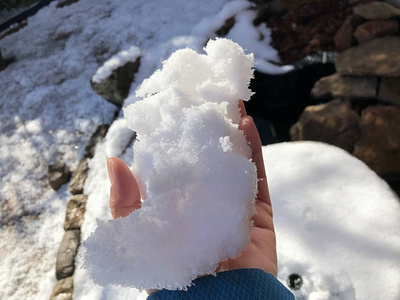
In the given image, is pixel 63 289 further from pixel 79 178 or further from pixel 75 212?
pixel 79 178

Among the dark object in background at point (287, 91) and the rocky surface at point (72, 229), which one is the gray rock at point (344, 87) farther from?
the rocky surface at point (72, 229)

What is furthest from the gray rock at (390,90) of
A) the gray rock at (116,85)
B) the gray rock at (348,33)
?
the gray rock at (116,85)

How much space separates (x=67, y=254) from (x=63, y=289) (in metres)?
0.33

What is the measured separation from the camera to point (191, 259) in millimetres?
888

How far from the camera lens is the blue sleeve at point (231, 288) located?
1.05 m

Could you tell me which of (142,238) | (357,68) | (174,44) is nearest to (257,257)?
(142,238)

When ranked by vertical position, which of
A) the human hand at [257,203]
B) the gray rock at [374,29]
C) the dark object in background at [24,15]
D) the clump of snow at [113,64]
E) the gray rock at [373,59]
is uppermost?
the human hand at [257,203]

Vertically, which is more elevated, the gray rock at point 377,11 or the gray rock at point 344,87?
the gray rock at point 377,11

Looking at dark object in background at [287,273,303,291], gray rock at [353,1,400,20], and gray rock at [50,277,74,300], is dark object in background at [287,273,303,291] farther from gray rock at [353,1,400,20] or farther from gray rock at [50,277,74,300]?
gray rock at [353,1,400,20]

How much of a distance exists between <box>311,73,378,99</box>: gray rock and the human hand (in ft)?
7.43

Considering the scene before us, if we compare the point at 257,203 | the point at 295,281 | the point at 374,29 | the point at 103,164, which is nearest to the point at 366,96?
the point at 374,29

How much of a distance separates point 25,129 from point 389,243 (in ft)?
14.0

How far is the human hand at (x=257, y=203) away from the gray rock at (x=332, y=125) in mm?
1955

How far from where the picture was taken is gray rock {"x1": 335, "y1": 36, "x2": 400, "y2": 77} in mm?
3156
